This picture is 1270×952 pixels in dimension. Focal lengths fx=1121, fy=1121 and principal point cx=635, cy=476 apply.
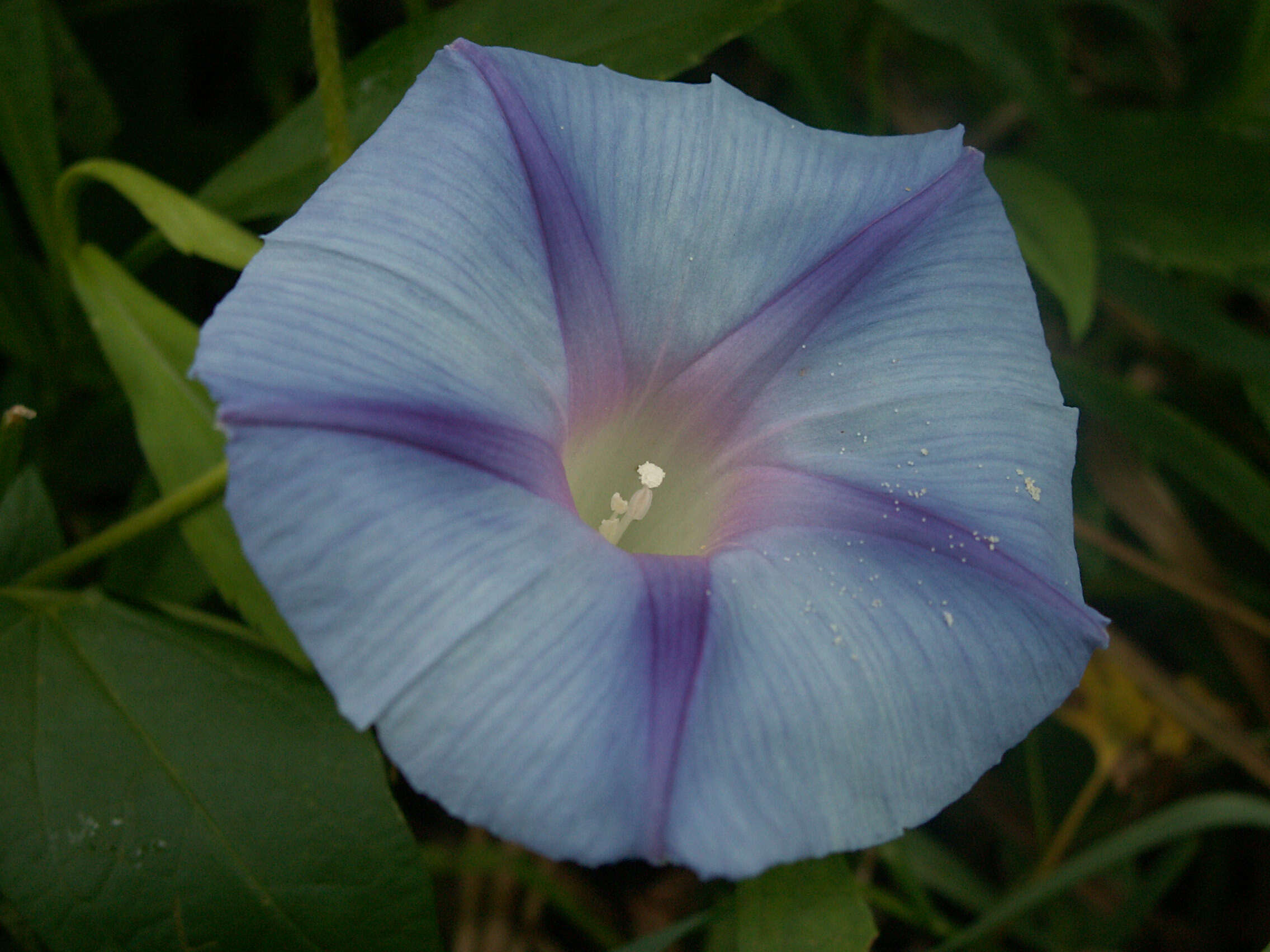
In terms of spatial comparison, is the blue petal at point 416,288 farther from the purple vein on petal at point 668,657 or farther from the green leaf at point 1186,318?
the green leaf at point 1186,318

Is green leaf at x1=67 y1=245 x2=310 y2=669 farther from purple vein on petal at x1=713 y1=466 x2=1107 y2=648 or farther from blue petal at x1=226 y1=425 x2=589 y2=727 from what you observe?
purple vein on petal at x1=713 y1=466 x2=1107 y2=648

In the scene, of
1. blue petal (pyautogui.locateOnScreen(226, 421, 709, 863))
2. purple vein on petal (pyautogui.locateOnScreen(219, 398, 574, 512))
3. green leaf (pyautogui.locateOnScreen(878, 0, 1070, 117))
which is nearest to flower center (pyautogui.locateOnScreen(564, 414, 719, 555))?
purple vein on petal (pyautogui.locateOnScreen(219, 398, 574, 512))

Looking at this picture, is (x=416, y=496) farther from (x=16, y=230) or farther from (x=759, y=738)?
(x=16, y=230)

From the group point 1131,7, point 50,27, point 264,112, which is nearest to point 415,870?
point 50,27

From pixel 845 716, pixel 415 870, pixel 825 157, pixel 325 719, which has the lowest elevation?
pixel 415 870

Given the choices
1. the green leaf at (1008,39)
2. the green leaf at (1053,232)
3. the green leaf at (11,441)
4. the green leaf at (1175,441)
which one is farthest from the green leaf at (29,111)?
the green leaf at (1175,441)

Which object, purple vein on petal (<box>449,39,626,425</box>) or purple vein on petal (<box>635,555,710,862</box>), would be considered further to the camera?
purple vein on petal (<box>449,39,626,425</box>)

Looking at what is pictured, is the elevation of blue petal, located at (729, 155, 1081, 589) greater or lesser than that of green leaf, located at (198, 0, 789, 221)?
lesser
